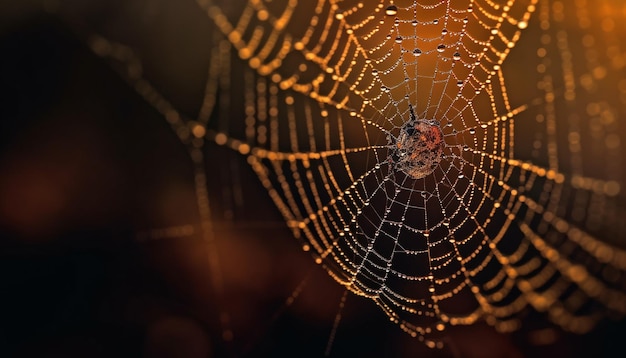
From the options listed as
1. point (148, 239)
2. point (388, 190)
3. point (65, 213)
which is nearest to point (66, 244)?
point (65, 213)

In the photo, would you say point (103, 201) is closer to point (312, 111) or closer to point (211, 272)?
point (211, 272)

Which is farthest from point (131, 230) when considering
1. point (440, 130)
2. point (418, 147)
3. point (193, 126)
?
point (440, 130)

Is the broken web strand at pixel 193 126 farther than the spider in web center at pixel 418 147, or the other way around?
the spider in web center at pixel 418 147

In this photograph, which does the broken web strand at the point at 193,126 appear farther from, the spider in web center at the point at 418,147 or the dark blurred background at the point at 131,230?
the spider in web center at the point at 418,147

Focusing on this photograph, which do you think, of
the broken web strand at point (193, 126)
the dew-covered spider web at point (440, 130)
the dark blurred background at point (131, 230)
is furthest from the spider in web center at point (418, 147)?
the broken web strand at point (193, 126)

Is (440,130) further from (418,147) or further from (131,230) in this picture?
(131,230)

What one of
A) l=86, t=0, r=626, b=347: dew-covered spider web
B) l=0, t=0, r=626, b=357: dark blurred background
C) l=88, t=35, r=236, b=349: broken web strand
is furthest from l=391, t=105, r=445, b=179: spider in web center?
l=88, t=35, r=236, b=349: broken web strand

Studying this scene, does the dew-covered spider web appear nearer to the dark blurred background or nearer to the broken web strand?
the broken web strand
